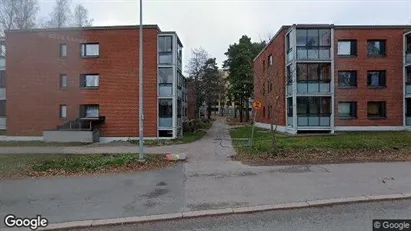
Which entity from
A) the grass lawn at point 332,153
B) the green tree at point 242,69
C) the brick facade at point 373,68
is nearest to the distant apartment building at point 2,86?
the grass lawn at point 332,153

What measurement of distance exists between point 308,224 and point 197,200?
2438 millimetres

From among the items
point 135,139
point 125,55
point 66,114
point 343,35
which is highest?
point 343,35

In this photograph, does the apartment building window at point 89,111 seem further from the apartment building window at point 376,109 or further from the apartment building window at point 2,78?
the apartment building window at point 376,109

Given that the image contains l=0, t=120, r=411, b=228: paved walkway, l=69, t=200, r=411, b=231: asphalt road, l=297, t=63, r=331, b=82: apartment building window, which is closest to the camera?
l=69, t=200, r=411, b=231: asphalt road

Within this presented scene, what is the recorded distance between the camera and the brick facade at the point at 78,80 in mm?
24125

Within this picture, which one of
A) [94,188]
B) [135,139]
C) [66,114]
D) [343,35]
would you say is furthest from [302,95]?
[94,188]

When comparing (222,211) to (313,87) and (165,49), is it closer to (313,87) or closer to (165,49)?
(165,49)

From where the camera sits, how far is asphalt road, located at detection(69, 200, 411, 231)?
17.6 ft

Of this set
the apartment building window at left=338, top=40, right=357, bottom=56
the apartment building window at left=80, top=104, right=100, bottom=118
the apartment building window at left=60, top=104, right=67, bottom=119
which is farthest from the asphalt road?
the apartment building window at left=338, top=40, right=357, bottom=56

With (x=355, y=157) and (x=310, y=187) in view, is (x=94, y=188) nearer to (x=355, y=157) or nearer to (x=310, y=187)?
(x=310, y=187)

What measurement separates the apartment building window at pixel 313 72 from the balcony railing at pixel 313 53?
26.9 inches

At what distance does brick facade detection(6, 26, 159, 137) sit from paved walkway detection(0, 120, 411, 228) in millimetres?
13979

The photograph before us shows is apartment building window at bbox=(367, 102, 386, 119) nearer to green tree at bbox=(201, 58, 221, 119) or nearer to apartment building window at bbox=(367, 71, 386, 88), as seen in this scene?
apartment building window at bbox=(367, 71, 386, 88)

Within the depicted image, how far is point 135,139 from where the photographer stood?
2380 cm
